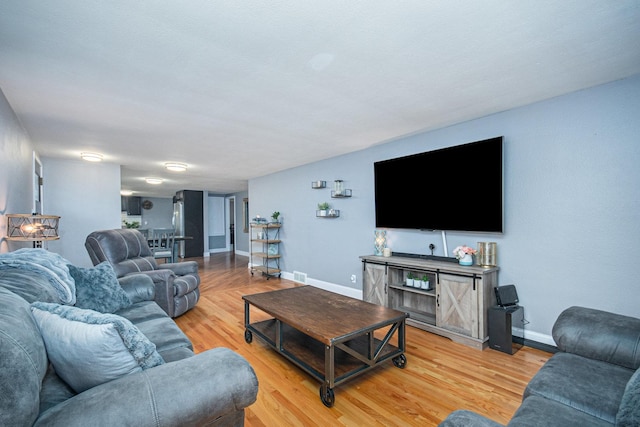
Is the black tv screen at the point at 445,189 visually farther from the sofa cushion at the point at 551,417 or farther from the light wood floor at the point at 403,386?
the sofa cushion at the point at 551,417

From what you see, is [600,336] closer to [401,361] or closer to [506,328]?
[506,328]

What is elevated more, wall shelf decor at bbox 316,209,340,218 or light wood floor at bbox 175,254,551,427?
wall shelf decor at bbox 316,209,340,218

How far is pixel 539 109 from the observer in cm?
279

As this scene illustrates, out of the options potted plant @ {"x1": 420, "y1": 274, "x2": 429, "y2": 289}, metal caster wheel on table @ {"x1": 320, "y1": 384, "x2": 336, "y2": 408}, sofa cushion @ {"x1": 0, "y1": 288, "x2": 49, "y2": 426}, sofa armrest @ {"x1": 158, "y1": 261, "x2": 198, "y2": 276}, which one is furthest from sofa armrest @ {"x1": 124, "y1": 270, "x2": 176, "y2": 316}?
potted plant @ {"x1": 420, "y1": 274, "x2": 429, "y2": 289}

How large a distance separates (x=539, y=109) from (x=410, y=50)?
1.76 metres

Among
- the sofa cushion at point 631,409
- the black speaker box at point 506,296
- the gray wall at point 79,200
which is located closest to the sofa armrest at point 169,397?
the sofa cushion at point 631,409

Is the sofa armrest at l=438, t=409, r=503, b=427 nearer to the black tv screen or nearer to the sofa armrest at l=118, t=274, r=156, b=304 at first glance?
the black tv screen

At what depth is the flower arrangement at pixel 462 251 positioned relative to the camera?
310 centimetres

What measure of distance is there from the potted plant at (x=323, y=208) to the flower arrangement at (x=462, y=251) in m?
2.26

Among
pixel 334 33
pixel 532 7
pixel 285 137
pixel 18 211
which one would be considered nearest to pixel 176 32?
pixel 334 33

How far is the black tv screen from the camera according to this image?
3006 millimetres

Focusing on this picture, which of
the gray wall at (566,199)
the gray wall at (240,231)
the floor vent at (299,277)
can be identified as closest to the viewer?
the gray wall at (566,199)

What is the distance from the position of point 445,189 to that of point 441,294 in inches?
46.4

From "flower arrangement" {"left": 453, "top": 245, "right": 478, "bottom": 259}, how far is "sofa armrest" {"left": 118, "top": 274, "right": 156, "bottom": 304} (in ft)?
10.4
